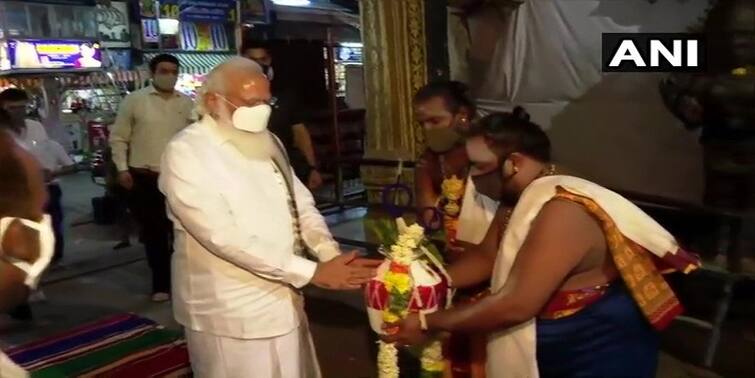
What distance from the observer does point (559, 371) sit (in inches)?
82.0

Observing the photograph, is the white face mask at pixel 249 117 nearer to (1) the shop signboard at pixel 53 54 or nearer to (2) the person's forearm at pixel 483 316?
(2) the person's forearm at pixel 483 316

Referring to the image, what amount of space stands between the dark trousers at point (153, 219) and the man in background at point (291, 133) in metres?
0.98

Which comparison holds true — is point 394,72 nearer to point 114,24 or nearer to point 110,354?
point 110,354

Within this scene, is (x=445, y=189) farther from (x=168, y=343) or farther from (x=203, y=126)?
(x=168, y=343)

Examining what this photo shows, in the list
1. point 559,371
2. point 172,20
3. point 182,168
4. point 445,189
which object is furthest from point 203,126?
point 172,20

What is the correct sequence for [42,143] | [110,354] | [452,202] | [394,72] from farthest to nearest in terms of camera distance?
1. [42,143]
2. [394,72]
3. [110,354]
4. [452,202]

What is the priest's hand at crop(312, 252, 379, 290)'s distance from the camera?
224 cm

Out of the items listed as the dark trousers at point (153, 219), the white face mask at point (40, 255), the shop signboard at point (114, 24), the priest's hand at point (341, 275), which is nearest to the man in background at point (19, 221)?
the white face mask at point (40, 255)

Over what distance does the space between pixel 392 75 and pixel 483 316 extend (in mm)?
3605

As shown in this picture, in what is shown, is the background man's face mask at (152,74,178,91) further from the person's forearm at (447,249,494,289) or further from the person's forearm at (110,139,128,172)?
the person's forearm at (447,249,494,289)

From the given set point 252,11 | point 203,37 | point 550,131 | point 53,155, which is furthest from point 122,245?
point 252,11

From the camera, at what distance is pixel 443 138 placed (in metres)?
2.73

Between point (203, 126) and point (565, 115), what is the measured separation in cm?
315

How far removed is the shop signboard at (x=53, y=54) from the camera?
10.1 m
